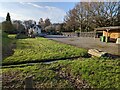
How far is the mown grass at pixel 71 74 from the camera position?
729cm

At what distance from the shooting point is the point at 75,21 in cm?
7444

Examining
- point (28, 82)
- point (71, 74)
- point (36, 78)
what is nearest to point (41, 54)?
point (71, 74)

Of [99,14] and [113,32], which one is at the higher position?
[99,14]

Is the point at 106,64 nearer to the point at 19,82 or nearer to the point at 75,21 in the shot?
the point at 19,82

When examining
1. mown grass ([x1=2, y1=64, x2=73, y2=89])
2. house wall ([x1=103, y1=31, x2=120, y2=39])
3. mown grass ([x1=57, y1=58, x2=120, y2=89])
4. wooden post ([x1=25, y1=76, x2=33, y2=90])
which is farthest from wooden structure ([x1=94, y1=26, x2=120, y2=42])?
wooden post ([x1=25, y1=76, x2=33, y2=90])

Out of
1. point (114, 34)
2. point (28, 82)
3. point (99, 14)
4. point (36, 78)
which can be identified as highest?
point (99, 14)

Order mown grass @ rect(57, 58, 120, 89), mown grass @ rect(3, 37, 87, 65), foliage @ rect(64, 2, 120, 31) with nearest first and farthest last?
mown grass @ rect(57, 58, 120, 89) < mown grass @ rect(3, 37, 87, 65) < foliage @ rect(64, 2, 120, 31)

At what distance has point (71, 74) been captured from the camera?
8.39 meters

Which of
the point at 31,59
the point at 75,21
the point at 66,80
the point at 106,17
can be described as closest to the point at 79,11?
the point at 75,21

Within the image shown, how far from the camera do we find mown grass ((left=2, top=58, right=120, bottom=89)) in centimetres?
729

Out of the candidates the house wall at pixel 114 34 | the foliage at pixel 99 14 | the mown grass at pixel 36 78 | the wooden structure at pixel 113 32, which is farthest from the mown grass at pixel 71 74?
the foliage at pixel 99 14

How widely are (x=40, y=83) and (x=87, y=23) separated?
194 feet

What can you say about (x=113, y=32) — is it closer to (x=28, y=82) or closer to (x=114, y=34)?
(x=114, y=34)

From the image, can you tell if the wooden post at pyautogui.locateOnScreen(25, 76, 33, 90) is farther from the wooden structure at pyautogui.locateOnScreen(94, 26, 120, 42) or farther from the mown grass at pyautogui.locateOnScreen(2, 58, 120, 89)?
the wooden structure at pyautogui.locateOnScreen(94, 26, 120, 42)
